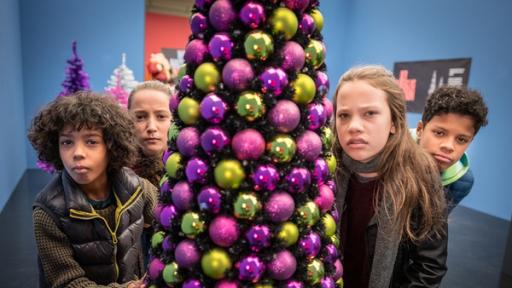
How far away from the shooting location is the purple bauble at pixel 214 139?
708 millimetres

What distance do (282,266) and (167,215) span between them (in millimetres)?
269

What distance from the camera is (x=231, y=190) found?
72cm

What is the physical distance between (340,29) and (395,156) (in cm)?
651

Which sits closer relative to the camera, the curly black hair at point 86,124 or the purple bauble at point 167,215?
the purple bauble at point 167,215

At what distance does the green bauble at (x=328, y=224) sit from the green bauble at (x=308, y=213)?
2.5 inches

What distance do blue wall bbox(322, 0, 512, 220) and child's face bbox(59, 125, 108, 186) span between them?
450 centimetres

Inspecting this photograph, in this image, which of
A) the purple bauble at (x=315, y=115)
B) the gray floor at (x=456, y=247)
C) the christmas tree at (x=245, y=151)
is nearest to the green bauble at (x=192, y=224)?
the christmas tree at (x=245, y=151)

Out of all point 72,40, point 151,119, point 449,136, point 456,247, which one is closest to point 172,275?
point 151,119

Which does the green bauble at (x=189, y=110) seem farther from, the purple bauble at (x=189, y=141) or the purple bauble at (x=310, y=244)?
the purple bauble at (x=310, y=244)

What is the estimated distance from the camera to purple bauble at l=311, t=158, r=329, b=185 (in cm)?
79

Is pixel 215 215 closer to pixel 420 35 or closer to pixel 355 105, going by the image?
pixel 355 105

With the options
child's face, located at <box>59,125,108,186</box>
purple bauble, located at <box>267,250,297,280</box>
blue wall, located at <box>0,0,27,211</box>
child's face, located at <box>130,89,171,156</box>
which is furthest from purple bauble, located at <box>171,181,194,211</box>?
blue wall, located at <box>0,0,27,211</box>

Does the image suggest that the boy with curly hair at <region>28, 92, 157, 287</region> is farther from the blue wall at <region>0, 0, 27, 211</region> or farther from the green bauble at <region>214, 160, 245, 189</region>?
the blue wall at <region>0, 0, 27, 211</region>

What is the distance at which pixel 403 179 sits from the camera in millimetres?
1152
